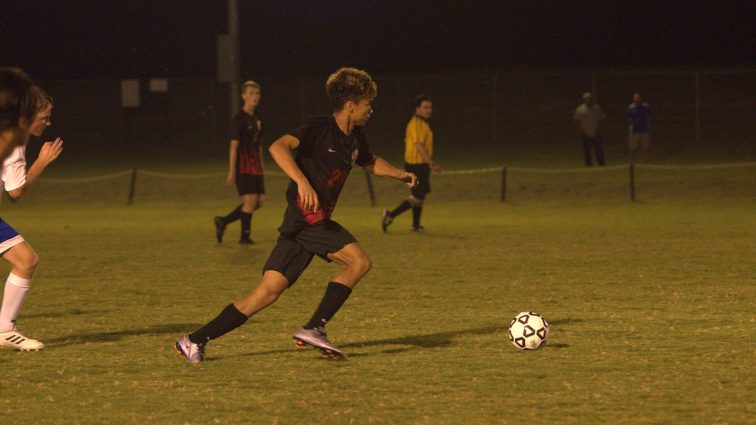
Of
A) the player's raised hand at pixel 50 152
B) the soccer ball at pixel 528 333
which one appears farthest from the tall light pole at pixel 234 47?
the soccer ball at pixel 528 333

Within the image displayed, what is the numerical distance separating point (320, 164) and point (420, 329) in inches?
78.8

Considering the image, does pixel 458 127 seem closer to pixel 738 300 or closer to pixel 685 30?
pixel 685 30

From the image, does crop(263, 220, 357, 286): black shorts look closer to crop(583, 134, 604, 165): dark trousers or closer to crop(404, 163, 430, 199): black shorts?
crop(404, 163, 430, 199): black shorts

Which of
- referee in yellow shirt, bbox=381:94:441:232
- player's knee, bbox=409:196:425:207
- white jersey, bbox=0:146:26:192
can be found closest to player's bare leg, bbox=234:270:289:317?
white jersey, bbox=0:146:26:192

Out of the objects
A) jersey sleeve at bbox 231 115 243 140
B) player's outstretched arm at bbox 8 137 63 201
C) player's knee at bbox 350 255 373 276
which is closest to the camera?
player's knee at bbox 350 255 373 276

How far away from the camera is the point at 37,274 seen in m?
13.0

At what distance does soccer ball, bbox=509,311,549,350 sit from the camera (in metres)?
8.06

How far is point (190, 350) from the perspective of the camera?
7.72 m

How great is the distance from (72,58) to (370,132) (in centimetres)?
1754

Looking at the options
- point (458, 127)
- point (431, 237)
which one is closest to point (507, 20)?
point (458, 127)

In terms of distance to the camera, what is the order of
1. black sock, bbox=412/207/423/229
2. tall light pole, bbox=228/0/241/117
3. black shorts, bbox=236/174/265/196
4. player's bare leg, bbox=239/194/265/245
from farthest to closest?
1. tall light pole, bbox=228/0/241/117
2. black sock, bbox=412/207/423/229
3. player's bare leg, bbox=239/194/265/245
4. black shorts, bbox=236/174/265/196

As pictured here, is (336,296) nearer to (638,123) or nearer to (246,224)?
(246,224)

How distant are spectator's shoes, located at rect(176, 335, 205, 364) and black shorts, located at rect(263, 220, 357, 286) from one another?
673mm

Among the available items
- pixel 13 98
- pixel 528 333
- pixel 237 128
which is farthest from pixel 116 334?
pixel 237 128
